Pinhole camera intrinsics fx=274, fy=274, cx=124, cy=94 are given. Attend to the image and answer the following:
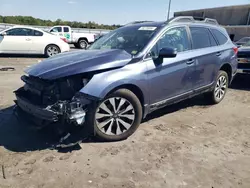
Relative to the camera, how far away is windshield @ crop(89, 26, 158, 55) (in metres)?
4.43

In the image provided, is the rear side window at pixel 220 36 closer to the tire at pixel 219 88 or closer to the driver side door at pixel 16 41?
the tire at pixel 219 88

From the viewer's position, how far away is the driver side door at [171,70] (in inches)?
171

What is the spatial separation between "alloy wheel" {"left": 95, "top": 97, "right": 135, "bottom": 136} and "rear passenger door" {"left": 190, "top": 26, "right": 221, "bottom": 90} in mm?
1753

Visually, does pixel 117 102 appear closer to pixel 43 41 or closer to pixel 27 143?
pixel 27 143

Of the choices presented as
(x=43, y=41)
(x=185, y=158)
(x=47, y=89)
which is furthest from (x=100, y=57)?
(x=43, y=41)

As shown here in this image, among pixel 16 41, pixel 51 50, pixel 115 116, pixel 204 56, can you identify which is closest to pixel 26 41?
pixel 16 41

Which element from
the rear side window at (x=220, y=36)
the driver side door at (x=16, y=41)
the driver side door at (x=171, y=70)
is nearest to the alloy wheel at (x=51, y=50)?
the driver side door at (x=16, y=41)

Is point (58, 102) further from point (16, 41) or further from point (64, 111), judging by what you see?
point (16, 41)

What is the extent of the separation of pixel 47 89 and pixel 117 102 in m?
0.99

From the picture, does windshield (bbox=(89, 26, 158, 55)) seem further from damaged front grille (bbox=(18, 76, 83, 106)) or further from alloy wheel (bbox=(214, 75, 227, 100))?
alloy wheel (bbox=(214, 75, 227, 100))

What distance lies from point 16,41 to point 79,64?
10.3 meters

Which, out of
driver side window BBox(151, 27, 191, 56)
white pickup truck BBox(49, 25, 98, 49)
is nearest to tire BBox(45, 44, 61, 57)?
white pickup truck BBox(49, 25, 98, 49)

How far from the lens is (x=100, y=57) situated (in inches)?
159

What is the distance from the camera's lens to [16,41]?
42.3 feet
